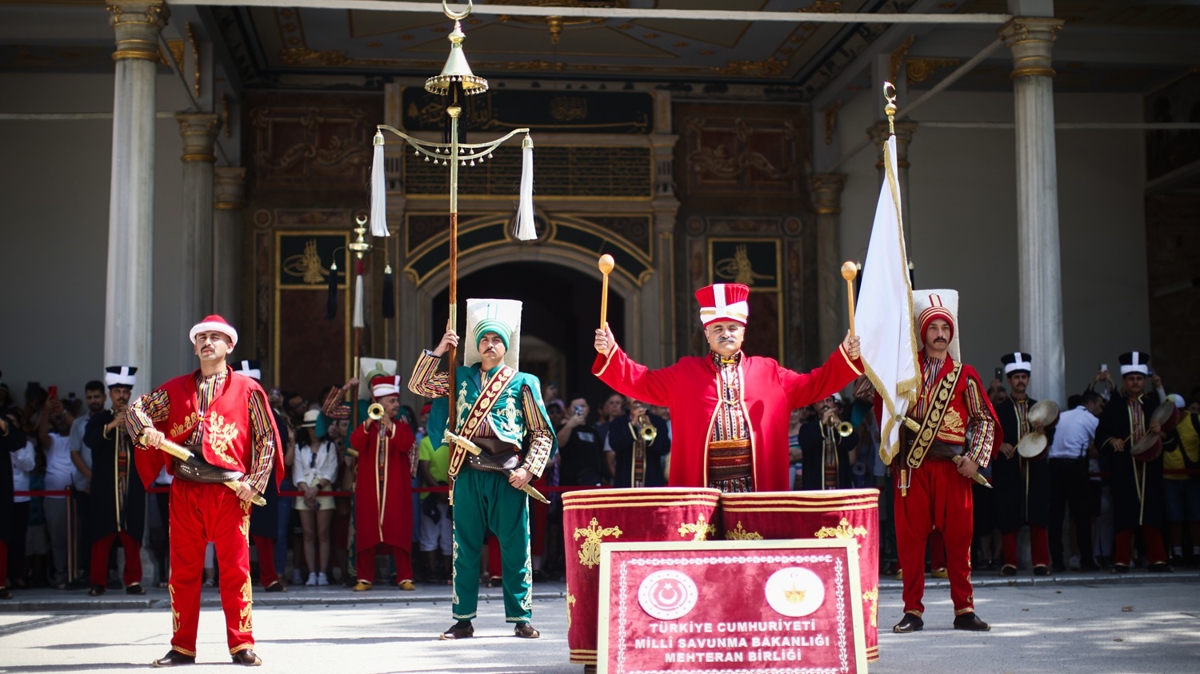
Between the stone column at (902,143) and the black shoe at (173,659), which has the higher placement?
the stone column at (902,143)

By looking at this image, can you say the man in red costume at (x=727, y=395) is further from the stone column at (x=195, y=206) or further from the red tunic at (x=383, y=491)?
the stone column at (x=195, y=206)

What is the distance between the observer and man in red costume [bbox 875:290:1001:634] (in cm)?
746

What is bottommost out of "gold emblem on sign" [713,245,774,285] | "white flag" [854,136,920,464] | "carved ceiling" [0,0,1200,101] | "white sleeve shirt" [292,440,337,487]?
"white sleeve shirt" [292,440,337,487]

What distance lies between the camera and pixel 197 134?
14.5m

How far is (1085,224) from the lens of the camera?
1719cm

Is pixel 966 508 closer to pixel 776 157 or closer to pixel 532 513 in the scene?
pixel 532 513

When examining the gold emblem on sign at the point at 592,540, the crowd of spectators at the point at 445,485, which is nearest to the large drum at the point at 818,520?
the gold emblem on sign at the point at 592,540

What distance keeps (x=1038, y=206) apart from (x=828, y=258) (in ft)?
16.8

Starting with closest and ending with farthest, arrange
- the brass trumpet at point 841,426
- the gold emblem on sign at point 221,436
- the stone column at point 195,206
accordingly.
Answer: the gold emblem on sign at point 221,436, the brass trumpet at point 841,426, the stone column at point 195,206

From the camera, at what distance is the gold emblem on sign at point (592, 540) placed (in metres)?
5.67

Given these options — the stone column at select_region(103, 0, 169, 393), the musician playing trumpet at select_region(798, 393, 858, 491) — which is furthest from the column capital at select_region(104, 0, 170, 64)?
the musician playing trumpet at select_region(798, 393, 858, 491)

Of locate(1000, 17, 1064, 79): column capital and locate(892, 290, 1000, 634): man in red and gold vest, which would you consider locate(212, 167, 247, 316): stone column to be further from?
locate(892, 290, 1000, 634): man in red and gold vest

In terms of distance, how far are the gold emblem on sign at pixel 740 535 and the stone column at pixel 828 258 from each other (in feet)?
37.5

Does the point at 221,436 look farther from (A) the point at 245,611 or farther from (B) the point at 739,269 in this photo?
(B) the point at 739,269
